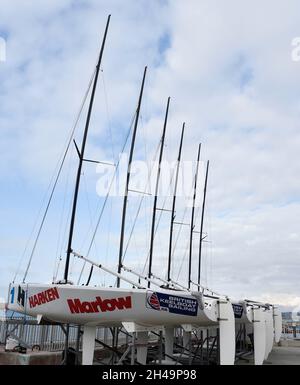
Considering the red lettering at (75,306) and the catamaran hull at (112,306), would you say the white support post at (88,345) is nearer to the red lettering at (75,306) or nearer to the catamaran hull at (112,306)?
the catamaran hull at (112,306)

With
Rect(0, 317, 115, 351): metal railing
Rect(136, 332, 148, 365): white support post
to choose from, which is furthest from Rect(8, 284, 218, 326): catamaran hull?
Rect(136, 332, 148, 365): white support post

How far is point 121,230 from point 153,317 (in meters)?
4.84

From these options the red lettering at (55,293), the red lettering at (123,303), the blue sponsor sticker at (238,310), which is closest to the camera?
the red lettering at (123,303)

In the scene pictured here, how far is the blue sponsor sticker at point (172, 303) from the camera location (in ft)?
37.8

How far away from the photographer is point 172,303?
1188 centimetres

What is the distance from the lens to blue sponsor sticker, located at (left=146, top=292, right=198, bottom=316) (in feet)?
37.8

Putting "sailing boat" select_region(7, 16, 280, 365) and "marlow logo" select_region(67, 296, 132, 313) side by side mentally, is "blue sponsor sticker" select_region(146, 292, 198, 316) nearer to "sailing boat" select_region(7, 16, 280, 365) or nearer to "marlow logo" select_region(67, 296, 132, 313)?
"sailing boat" select_region(7, 16, 280, 365)

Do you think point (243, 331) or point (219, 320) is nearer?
point (219, 320)

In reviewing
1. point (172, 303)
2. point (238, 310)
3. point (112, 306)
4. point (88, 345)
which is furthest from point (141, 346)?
point (238, 310)

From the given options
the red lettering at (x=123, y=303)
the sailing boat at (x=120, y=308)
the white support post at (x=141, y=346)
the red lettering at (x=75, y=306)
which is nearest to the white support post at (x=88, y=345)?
the sailing boat at (x=120, y=308)
